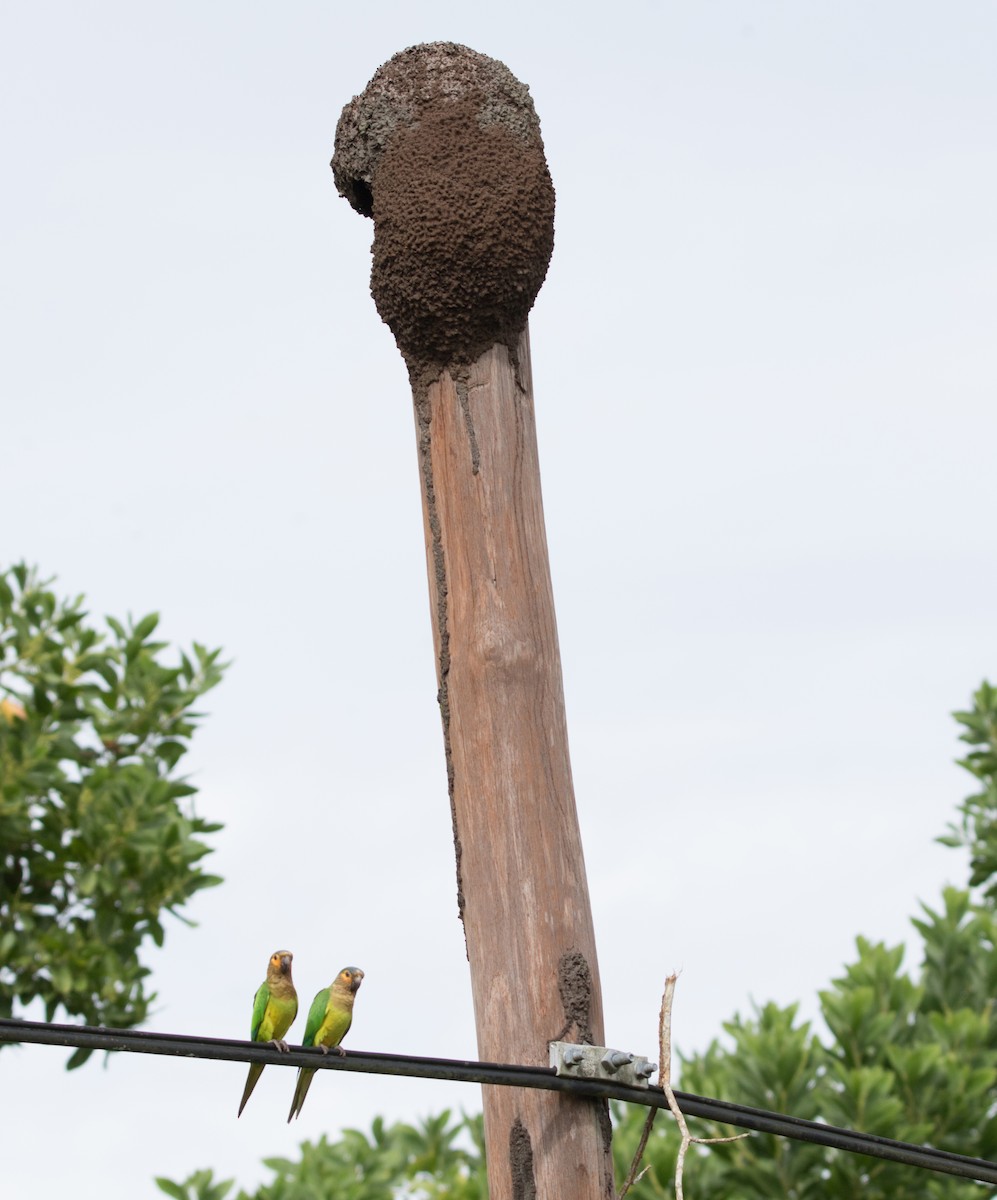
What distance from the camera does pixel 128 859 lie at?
946 centimetres

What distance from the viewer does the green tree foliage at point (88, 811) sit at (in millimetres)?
9383

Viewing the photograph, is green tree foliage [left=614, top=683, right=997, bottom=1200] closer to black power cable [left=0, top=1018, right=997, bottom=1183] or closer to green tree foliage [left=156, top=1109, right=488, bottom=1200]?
green tree foliage [left=156, top=1109, right=488, bottom=1200]

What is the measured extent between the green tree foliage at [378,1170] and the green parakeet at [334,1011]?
16.9 ft

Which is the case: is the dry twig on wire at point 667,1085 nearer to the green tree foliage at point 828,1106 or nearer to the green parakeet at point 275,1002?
the green parakeet at point 275,1002

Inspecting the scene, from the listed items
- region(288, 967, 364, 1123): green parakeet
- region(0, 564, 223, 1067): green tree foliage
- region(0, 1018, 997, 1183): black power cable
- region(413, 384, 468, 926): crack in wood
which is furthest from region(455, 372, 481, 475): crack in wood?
region(0, 564, 223, 1067): green tree foliage

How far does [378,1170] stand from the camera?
32.7 ft

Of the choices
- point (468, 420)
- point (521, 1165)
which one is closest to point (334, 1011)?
point (521, 1165)

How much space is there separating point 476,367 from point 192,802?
223 inches

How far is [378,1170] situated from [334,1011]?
19.2ft

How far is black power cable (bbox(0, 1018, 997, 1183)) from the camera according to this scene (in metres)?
3.75

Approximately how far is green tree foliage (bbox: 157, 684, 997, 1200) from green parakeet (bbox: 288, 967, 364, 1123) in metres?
4.95

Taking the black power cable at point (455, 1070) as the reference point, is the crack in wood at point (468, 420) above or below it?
above

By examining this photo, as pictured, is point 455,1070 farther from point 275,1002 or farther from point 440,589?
point 440,589

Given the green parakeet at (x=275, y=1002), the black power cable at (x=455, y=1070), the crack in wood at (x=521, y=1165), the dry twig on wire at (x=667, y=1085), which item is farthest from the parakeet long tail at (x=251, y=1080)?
the dry twig on wire at (x=667, y=1085)
